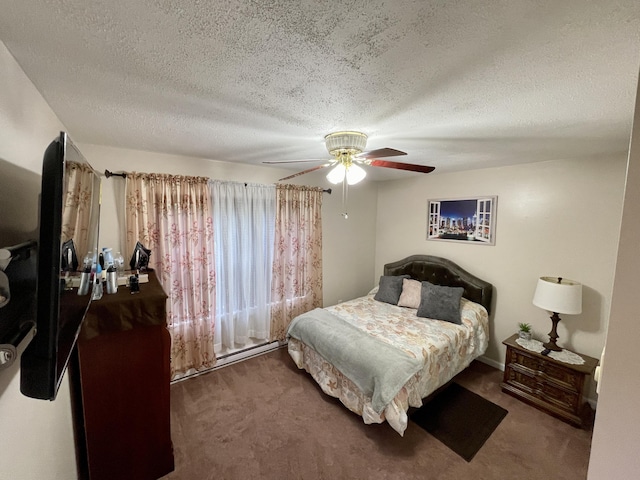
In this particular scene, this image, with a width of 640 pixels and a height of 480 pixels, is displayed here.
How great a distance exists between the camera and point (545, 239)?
8.86ft

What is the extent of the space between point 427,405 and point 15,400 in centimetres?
279

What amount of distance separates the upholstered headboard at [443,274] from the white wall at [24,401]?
3.63 m

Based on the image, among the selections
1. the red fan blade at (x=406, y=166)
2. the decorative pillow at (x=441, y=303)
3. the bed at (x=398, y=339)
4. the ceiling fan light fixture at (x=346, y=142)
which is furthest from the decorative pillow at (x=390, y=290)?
the ceiling fan light fixture at (x=346, y=142)

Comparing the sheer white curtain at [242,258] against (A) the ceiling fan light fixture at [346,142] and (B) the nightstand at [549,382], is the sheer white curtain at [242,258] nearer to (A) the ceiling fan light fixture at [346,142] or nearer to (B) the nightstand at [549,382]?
(A) the ceiling fan light fixture at [346,142]

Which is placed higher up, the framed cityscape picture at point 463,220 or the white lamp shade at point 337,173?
the white lamp shade at point 337,173

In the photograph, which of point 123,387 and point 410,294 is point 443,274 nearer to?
point 410,294

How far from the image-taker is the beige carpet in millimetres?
1801

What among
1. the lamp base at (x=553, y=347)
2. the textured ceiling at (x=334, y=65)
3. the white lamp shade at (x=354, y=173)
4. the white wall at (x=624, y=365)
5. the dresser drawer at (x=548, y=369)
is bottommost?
the dresser drawer at (x=548, y=369)

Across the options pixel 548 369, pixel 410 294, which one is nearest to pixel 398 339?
pixel 410 294

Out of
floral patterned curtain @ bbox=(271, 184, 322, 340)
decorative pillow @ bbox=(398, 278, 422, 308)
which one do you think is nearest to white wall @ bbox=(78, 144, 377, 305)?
floral patterned curtain @ bbox=(271, 184, 322, 340)

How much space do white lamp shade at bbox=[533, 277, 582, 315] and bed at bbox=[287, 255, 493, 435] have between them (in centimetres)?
66

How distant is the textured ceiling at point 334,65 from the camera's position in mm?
760

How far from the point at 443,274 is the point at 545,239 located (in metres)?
1.12

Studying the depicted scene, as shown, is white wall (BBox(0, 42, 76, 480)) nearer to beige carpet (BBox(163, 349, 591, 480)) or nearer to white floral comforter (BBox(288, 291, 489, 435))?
beige carpet (BBox(163, 349, 591, 480))
